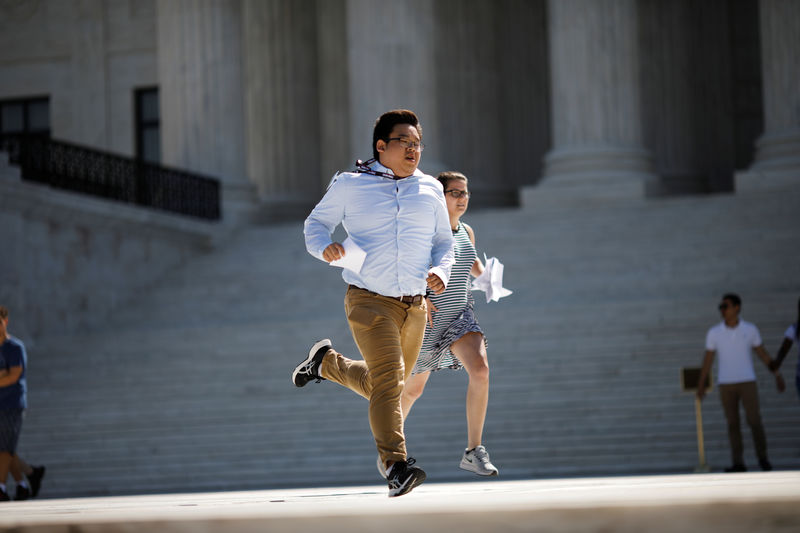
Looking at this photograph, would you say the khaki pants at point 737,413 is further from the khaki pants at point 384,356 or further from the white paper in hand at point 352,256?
the white paper in hand at point 352,256

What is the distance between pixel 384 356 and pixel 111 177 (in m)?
18.4

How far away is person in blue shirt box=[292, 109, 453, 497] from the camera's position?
5969mm

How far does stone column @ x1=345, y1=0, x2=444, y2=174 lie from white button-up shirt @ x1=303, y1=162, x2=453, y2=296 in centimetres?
2029

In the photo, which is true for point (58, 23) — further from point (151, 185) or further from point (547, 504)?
point (547, 504)

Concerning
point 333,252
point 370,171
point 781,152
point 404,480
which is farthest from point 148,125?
point 404,480

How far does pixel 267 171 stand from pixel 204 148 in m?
4.23

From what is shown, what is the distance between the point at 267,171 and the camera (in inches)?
1224

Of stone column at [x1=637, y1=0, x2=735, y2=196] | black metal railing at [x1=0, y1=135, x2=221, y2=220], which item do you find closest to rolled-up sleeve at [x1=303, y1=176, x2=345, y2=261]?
black metal railing at [x1=0, y1=135, x2=221, y2=220]

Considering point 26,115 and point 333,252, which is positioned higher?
point 26,115

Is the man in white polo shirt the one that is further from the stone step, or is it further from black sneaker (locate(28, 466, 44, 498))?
black sneaker (locate(28, 466, 44, 498))

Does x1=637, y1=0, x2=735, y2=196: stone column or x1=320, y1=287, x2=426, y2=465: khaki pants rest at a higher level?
x1=637, y1=0, x2=735, y2=196: stone column

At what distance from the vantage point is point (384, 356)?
19.4 feet

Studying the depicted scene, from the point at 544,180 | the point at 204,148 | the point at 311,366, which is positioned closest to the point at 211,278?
the point at 204,148

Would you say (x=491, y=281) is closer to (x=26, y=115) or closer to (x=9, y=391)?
(x=9, y=391)
